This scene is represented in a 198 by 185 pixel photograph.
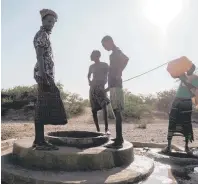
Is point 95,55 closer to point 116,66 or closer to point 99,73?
point 99,73

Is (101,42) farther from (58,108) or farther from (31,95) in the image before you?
(31,95)

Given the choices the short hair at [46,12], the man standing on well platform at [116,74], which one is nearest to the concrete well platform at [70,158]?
the man standing on well platform at [116,74]

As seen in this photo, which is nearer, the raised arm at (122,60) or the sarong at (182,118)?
the raised arm at (122,60)

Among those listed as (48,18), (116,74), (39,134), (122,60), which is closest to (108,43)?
(122,60)

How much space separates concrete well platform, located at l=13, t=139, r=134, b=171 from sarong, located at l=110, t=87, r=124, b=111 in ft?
2.64

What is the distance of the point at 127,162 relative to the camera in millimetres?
4785

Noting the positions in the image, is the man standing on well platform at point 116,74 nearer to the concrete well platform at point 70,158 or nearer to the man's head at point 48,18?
the concrete well platform at point 70,158

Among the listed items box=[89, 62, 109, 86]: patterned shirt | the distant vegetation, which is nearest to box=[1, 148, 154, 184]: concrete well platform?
box=[89, 62, 109, 86]: patterned shirt

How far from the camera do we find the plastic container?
6.19 m

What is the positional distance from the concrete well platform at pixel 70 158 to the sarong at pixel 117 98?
81 cm

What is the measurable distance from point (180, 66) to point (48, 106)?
2.99 meters

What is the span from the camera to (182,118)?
6.34 m

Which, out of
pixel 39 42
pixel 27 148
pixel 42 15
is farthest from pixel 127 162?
pixel 42 15

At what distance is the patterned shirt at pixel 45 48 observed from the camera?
4.56 metres
